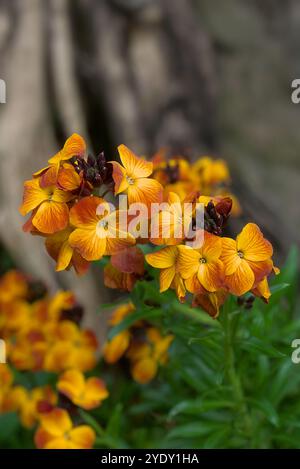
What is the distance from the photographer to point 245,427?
1.80 metres

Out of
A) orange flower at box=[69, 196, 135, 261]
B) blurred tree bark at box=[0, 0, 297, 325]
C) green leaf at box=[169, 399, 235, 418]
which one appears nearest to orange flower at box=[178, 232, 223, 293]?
orange flower at box=[69, 196, 135, 261]

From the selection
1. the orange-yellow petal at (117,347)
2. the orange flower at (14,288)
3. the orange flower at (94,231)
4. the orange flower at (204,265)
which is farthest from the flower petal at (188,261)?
the orange flower at (14,288)

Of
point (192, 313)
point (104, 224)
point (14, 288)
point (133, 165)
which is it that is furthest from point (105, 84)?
point (104, 224)

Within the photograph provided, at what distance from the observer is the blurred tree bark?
2.83m

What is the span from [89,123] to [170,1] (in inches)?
28.4

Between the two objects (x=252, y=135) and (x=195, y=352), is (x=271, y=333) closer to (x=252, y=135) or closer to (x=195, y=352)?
(x=195, y=352)

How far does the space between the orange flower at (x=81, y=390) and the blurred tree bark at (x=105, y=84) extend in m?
0.86

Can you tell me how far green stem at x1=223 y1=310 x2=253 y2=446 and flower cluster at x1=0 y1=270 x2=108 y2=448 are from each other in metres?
0.36

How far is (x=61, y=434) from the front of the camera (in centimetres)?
175

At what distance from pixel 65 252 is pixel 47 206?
10 centimetres

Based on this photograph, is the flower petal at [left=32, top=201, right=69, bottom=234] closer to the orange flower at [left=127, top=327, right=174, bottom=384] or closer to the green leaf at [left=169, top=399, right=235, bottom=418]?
the green leaf at [left=169, top=399, right=235, bottom=418]

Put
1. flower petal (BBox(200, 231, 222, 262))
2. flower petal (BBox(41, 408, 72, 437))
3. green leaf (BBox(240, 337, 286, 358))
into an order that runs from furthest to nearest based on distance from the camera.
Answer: flower petal (BBox(41, 408, 72, 437)) < green leaf (BBox(240, 337, 286, 358)) < flower petal (BBox(200, 231, 222, 262))

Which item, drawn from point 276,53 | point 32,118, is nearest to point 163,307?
point 32,118

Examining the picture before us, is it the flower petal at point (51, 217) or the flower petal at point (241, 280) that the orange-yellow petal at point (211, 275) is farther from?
the flower petal at point (51, 217)
